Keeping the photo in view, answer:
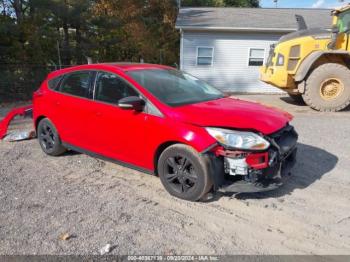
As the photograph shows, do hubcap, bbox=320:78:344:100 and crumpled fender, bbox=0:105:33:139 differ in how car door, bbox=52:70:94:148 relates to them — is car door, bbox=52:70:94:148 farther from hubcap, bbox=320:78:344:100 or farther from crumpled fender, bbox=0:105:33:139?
hubcap, bbox=320:78:344:100

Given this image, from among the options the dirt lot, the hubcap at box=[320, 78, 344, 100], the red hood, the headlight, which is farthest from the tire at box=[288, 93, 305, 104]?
the headlight

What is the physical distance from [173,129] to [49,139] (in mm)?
2716

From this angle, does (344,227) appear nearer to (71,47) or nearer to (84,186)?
(84,186)

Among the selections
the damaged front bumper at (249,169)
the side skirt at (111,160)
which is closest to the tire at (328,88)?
the damaged front bumper at (249,169)

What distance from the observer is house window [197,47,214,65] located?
15.0 meters

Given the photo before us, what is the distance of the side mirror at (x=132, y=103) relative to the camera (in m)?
3.75

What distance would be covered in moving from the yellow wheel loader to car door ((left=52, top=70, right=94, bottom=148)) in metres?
6.77

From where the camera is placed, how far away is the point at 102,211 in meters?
3.43

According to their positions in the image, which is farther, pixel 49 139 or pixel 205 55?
pixel 205 55

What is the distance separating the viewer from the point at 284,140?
3775mm

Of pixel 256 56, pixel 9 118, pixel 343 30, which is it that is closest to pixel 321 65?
pixel 343 30

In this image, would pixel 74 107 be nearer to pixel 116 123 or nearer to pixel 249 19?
pixel 116 123

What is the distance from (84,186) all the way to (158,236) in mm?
1536

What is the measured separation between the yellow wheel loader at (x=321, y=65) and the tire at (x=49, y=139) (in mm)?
7067
